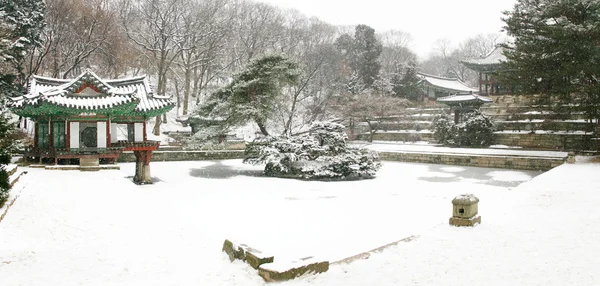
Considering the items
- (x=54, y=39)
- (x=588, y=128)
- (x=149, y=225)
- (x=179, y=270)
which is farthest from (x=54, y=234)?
(x=588, y=128)

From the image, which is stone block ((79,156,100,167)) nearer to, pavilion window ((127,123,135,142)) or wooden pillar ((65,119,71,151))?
wooden pillar ((65,119,71,151))

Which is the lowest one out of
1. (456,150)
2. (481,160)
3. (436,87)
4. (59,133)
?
(481,160)

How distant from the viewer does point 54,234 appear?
6777 mm

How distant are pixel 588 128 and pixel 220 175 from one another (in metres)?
20.0

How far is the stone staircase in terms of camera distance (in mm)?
24261

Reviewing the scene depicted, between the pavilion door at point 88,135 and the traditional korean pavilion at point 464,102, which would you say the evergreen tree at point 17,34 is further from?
the traditional korean pavilion at point 464,102

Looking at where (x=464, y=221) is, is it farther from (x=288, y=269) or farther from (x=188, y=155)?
(x=188, y=155)

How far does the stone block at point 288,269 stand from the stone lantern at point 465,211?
3569 mm

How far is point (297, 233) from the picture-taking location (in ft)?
27.5

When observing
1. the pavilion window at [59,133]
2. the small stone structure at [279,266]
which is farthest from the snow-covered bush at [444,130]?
the small stone structure at [279,266]

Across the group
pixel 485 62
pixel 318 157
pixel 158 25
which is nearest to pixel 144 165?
pixel 318 157

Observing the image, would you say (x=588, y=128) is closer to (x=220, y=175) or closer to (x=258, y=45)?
(x=220, y=175)

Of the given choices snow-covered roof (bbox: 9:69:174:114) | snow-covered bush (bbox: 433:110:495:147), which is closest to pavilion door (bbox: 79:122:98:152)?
snow-covered roof (bbox: 9:69:174:114)

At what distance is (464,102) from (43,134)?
24.8 metres
